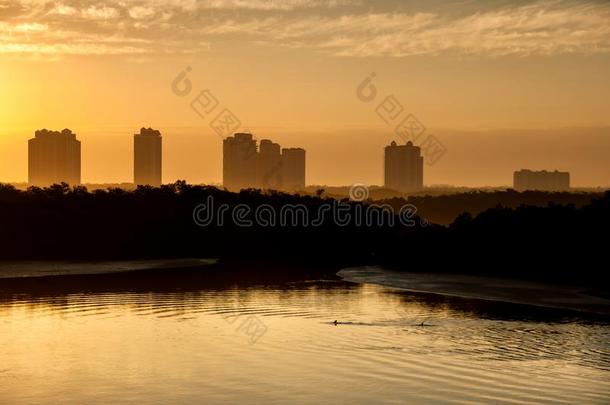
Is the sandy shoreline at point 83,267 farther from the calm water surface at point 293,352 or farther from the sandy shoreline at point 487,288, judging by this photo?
the calm water surface at point 293,352

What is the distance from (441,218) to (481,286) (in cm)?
11336

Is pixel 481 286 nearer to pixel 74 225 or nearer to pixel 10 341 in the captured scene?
pixel 10 341

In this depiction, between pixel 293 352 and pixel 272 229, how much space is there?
77.8m

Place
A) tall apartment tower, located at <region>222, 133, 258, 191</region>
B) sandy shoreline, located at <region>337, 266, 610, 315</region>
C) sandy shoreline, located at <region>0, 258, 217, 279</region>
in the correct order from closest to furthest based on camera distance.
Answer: sandy shoreline, located at <region>337, 266, 610, 315</region>, sandy shoreline, located at <region>0, 258, 217, 279</region>, tall apartment tower, located at <region>222, 133, 258, 191</region>

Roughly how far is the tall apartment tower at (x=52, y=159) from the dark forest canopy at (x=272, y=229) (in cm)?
8467

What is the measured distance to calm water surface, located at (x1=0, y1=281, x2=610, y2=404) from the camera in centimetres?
2483

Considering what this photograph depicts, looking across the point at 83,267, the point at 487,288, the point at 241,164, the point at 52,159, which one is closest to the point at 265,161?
the point at 241,164

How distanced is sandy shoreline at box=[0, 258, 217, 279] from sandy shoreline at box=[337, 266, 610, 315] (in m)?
19.6

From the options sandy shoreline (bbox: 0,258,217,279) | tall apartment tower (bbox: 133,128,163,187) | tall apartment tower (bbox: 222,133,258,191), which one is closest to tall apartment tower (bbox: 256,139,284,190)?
tall apartment tower (bbox: 222,133,258,191)

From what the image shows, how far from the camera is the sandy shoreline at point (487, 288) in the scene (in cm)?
5241

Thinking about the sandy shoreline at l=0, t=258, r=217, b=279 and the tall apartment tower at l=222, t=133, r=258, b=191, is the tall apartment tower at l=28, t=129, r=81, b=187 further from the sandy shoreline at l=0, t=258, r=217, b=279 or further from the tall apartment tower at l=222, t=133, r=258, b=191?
the sandy shoreline at l=0, t=258, r=217, b=279

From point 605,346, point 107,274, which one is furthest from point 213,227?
point 605,346

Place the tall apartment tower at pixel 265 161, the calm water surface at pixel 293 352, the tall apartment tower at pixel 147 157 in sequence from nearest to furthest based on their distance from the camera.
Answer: the calm water surface at pixel 293 352 < the tall apartment tower at pixel 147 157 < the tall apartment tower at pixel 265 161

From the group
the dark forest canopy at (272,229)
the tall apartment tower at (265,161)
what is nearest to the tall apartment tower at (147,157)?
the tall apartment tower at (265,161)
